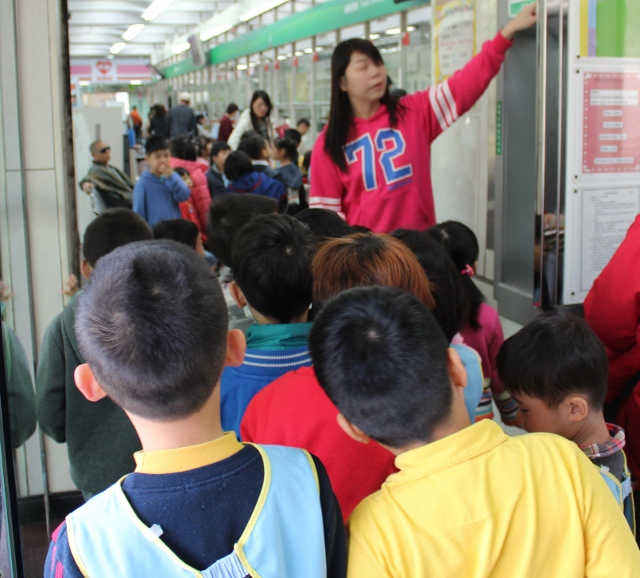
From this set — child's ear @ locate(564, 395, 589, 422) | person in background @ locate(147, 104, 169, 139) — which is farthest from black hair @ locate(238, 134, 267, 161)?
person in background @ locate(147, 104, 169, 139)

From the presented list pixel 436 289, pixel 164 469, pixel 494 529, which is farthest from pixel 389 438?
pixel 436 289

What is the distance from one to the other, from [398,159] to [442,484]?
1.93 metres

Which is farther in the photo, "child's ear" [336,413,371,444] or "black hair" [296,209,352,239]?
"black hair" [296,209,352,239]

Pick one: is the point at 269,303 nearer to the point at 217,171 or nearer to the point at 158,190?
the point at 158,190

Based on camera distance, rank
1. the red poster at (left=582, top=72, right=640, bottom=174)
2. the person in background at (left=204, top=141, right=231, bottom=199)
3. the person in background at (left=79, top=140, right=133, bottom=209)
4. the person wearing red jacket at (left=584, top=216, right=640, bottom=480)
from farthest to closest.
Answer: the person in background at (left=204, top=141, right=231, bottom=199) → the person in background at (left=79, top=140, right=133, bottom=209) → the red poster at (left=582, top=72, right=640, bottom=174) → the person wearing red jacket at (left=584, top=216, right=640, bottom=480)

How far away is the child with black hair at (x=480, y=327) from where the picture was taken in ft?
6.71

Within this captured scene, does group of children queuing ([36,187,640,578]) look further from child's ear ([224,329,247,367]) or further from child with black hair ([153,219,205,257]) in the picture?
child with black hair ([153,219,205,257])

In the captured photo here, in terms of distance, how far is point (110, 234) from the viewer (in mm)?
2129

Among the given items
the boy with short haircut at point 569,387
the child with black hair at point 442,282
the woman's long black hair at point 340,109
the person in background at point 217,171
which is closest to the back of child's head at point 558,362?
the boy with short haircut at point 569,387

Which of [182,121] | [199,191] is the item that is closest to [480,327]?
[199,191]

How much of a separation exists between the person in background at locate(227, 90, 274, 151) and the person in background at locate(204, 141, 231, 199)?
1.55 feet

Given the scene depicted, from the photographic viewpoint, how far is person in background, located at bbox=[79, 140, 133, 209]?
5.28 meters

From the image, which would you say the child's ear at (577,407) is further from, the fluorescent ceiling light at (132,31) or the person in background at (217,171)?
the fluorescent ceiling light at (132,31)

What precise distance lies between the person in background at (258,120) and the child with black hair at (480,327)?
15.4ft
